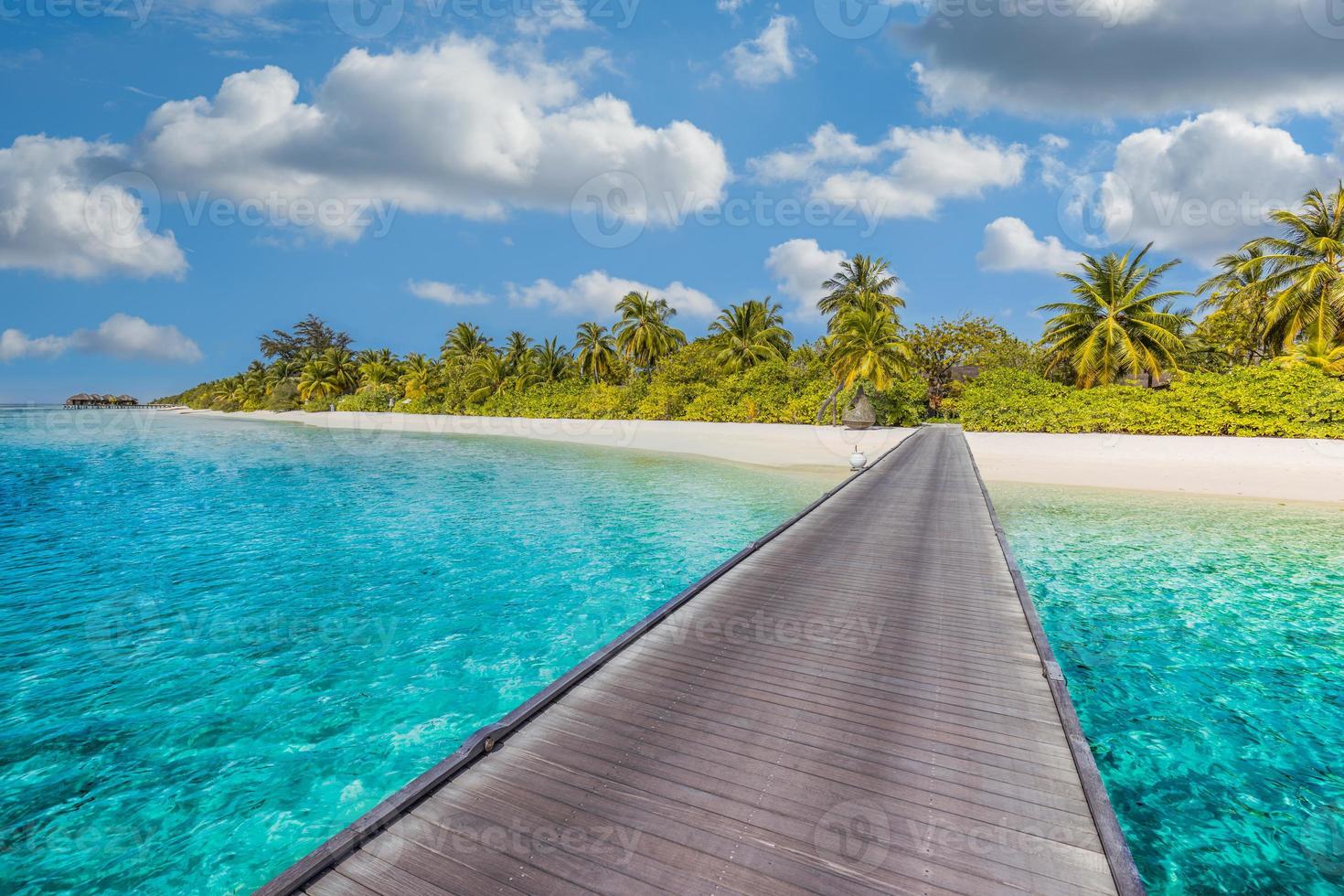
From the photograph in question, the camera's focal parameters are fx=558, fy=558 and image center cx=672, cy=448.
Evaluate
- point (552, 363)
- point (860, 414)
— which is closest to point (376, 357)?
point (552, 363)

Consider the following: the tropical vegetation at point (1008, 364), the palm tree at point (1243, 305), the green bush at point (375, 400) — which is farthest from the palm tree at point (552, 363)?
the palm tree at point (1243, 305)

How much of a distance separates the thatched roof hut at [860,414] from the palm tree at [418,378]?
50.6 metres

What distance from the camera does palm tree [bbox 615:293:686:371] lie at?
5238cm

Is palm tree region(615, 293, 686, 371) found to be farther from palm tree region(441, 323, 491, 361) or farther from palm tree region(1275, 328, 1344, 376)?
palm tree region(1275, 328, 1344, 376)

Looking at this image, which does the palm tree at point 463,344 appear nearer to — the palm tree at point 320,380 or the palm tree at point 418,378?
the palm tree at point 418,378

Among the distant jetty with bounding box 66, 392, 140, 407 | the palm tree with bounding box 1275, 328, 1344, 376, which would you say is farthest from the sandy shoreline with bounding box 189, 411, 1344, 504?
the distant jetty with bounding box 66, 392, 140, 407

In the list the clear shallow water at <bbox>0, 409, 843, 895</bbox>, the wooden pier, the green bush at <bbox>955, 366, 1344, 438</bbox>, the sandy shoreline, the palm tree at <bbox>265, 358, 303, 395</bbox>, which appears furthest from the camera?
the palm tree at <bbox>265, 358, 303, 395</bbox>

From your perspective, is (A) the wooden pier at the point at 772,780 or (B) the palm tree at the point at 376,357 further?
(B) the palm tree at the point at 376,357

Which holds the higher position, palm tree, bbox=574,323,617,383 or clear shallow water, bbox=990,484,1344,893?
palm tree, bbox=574,323,617,383

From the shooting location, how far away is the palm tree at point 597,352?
56781 mm

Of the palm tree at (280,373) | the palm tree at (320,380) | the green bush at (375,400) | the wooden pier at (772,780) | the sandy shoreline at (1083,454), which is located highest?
the palm tree at (280,373)

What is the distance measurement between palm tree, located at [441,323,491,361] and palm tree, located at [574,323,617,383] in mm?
17526

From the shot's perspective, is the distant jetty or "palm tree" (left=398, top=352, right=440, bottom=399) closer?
"palm tree" (left=398, top=352, right=440, bottom=399)

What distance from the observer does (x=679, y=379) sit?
149 ft
